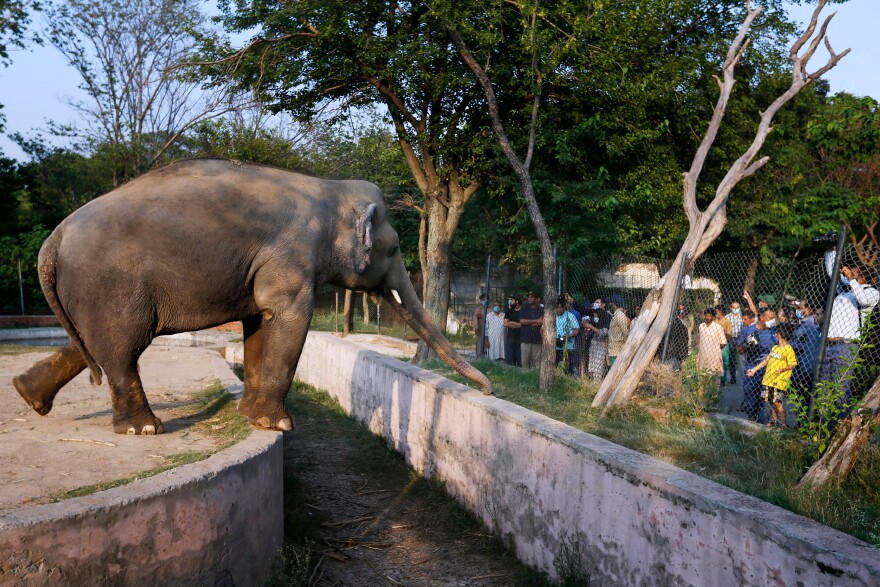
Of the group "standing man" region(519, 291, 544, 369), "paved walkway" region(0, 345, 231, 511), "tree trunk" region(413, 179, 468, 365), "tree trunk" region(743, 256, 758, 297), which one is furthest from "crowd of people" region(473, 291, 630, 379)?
"paved walkway" region(0, 345, 231, 511)

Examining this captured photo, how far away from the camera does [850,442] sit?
511 centimetres

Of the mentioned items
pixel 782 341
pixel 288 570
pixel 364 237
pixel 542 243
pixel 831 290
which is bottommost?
pixel 288 570

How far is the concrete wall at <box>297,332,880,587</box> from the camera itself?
349 cm

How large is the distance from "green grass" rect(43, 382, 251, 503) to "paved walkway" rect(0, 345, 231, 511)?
3.3 inches

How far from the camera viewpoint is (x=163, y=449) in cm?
583

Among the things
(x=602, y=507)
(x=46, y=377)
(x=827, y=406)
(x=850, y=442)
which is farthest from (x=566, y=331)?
(x=46, y=377)

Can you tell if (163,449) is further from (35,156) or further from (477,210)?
(35,156)

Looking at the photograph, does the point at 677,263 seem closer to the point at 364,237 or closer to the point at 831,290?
the point at 831,290

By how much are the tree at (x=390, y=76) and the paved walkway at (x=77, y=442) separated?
5.93 m

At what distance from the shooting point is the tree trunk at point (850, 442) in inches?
200

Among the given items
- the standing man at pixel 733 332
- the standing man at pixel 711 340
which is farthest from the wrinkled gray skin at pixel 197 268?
the standing man at pixel 733 332

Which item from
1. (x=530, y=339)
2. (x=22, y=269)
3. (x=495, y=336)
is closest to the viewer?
(x=530, y=339)

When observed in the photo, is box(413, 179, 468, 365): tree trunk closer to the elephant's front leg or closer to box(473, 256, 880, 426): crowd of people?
box(473, 256, 880, 426): crowd of people

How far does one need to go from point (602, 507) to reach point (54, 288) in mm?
4525
